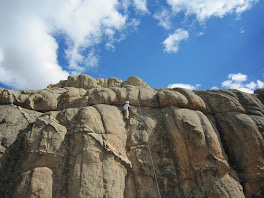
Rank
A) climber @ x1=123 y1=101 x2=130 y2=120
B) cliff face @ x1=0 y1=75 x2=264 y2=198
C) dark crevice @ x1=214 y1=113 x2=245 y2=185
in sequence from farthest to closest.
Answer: climber @ x1=123 y1=101 x2=130 y2=120, dark crevice @ x1=214 y1=113 x2=245 y2=185, cliff face @ x1=0 y1=75 x2=264 y2=198

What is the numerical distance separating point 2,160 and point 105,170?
18.7 ft

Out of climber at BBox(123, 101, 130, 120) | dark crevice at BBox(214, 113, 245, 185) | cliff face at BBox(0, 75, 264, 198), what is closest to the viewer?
cliff face at BBox(0, 75, 264, 198)

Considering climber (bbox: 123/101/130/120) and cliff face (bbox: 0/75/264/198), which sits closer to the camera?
cliff face (bbox: 0/75/264/198)

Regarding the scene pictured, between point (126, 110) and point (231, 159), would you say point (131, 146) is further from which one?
point (231, 159)

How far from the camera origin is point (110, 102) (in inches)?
614

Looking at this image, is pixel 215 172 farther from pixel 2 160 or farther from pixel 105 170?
pixel 2 160

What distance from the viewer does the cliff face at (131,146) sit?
35.9ft

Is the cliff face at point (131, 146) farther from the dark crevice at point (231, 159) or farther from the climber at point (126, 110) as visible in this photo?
the climber at point (126, 110)

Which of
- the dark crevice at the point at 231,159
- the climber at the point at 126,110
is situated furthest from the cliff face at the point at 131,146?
the climber at the point at 126,110

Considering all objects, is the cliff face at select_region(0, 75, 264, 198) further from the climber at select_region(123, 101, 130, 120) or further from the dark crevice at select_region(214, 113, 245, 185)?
the climber at select_region(123, 101, 130, 120)

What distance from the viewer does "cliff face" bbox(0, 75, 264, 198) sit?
431 inches

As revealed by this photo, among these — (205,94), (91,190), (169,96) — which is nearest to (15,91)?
(91,190)

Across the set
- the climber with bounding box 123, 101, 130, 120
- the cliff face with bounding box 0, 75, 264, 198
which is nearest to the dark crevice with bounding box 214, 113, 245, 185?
the cliff face with bounding box 0, 75, 264, 198

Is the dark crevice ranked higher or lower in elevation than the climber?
lower
